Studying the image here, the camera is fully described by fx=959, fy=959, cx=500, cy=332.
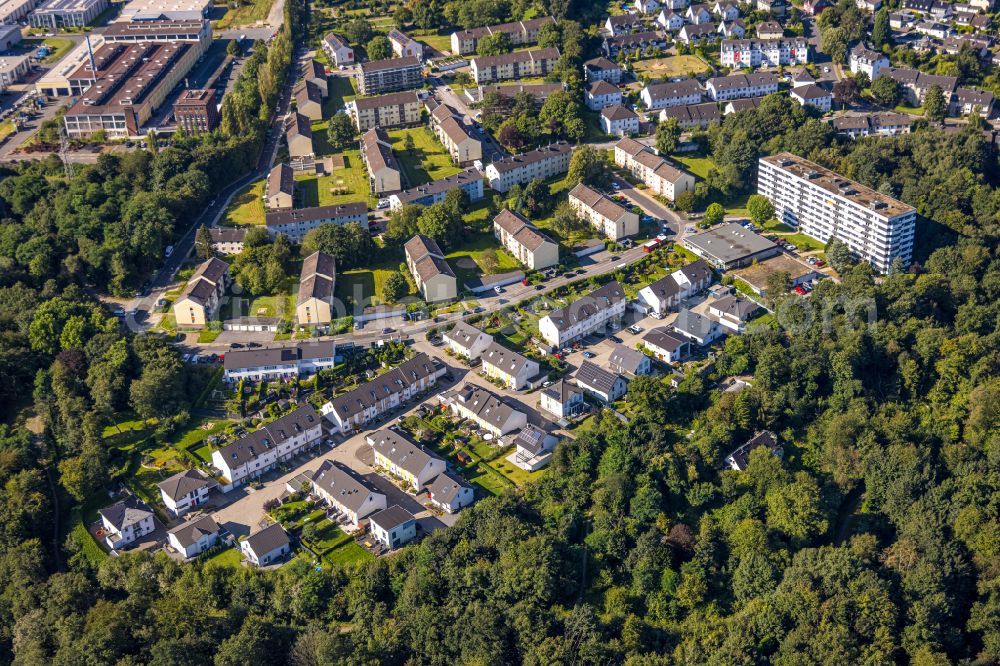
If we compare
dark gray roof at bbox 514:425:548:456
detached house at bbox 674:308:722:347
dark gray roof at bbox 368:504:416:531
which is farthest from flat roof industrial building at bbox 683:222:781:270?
dark gray roof at bbox 368:504:416:531

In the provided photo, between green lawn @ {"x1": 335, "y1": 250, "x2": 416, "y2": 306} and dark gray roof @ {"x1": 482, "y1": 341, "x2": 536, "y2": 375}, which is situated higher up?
green lawn @ {"x1": 335, "y1": 250, "x2": 416, "y2": 306}

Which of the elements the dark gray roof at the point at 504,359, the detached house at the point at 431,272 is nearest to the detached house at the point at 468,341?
the dark gray roof at the point at 504,359

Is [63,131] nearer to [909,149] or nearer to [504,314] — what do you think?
[504,314]

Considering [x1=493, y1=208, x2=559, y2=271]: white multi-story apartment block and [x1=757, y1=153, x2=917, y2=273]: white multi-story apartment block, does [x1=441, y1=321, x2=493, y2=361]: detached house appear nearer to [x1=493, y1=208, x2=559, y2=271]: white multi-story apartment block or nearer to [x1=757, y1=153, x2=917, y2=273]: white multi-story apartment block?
[x1=493, y1=208, x2=559, y2=271]: white multi-story apartment block

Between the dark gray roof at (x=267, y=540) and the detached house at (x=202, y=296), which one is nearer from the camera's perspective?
the dark gray roof at (x=267, y=540)

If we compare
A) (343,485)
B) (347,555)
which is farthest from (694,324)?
(347,555)

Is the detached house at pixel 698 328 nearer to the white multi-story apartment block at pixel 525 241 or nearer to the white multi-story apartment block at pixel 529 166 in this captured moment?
the white multi-story apartment block at pixel 525 241
